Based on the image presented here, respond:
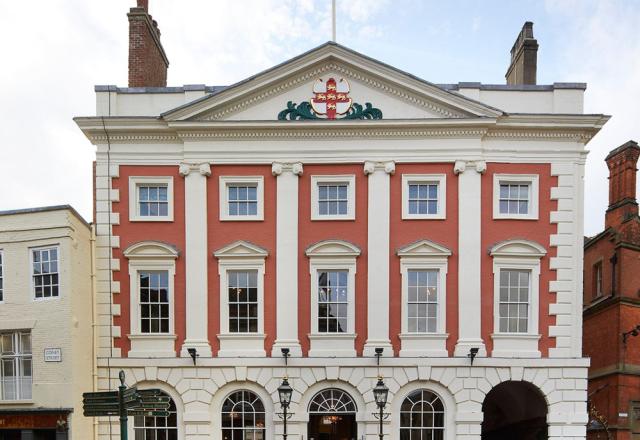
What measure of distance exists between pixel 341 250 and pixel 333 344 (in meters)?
3.17

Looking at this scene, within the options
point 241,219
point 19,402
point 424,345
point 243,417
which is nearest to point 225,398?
point 243,417

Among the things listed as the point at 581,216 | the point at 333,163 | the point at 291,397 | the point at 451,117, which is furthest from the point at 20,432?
the point at 581,216

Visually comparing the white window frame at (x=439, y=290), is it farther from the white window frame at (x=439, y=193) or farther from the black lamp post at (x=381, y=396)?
the black lamp post at (x=381, y=396)

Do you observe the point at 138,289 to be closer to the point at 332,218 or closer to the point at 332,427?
the point at 332,218

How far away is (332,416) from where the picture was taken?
16906mm

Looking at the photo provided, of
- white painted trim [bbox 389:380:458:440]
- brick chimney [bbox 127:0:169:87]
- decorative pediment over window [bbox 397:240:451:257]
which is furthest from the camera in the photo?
brick chimney [bbox 127:0:169:87]

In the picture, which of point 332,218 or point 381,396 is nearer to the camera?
point 381,396

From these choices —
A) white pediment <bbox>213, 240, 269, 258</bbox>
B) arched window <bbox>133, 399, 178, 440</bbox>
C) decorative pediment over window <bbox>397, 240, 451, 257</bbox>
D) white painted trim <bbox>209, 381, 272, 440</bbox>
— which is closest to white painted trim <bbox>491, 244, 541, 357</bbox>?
decorative pediment over window <bbox>397, 240, 451, 257</bbox>

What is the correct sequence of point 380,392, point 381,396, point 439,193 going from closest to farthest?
point 380,392
point 381,396
point 439,193

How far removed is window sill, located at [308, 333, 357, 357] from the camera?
16.8 m

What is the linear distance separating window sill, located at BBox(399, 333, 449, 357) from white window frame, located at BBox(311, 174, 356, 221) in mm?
4448

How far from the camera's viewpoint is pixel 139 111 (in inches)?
695

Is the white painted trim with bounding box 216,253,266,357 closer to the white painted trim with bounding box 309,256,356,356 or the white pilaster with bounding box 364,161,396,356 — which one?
the white painted trim with bounding box 309,256,356,356

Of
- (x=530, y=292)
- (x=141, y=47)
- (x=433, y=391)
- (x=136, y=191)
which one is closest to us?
(x=433, y=391)
